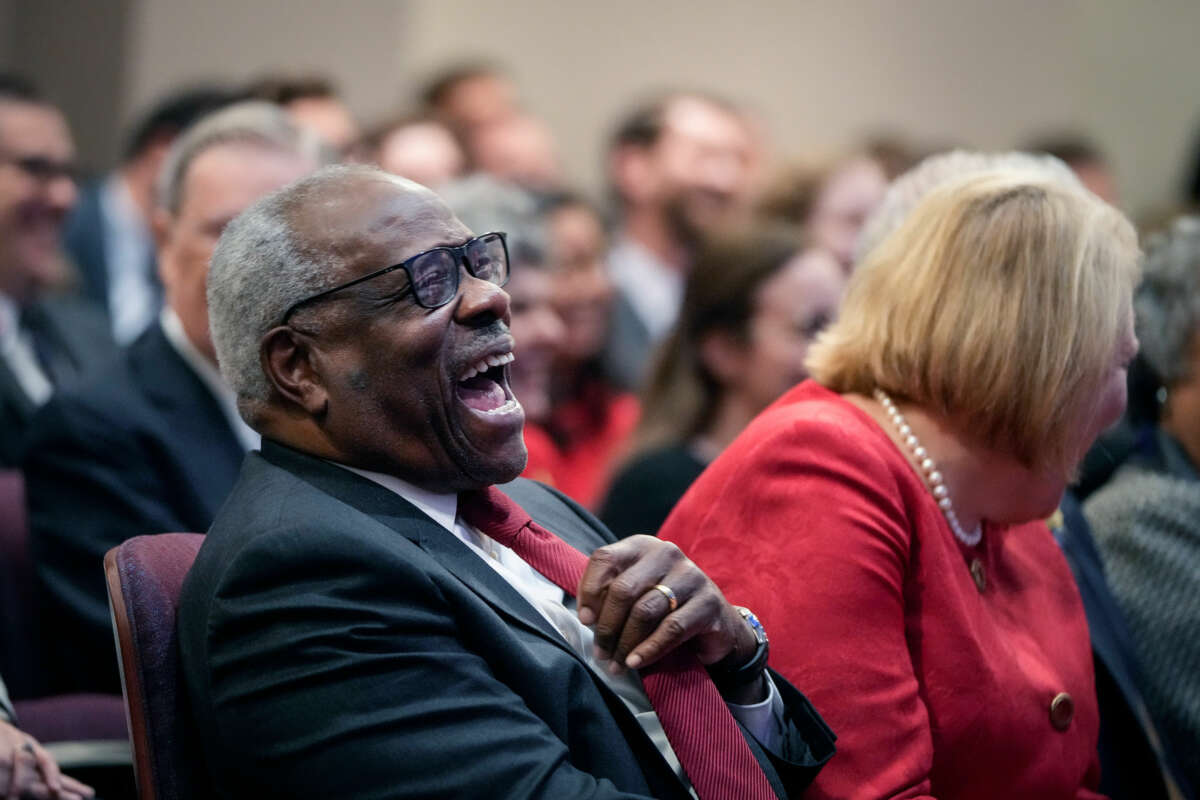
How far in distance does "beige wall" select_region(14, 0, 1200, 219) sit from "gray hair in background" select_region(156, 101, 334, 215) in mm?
2789

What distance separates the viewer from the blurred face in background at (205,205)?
2.80 meters

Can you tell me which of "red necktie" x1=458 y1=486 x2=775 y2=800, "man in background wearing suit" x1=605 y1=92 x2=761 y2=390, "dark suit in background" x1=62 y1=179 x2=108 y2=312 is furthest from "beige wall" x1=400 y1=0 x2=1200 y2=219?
"red necktie" x1=458 y1=486 x2=775 y2=800

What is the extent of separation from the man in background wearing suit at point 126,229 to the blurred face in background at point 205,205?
208cm

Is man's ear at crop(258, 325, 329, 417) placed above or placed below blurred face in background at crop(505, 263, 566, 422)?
above

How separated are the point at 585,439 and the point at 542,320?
2.14 ft

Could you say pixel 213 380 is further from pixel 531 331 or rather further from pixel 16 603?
pixel 531 331

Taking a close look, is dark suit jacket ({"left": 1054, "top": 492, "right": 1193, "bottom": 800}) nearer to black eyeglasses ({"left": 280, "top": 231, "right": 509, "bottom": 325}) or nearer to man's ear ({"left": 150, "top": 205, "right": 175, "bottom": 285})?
black eyeglasses ({"left": 280, "top": 231, "right": 509, "bottom": 325})

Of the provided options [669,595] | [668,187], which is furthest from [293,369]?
[668,187]

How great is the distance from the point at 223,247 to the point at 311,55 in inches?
167

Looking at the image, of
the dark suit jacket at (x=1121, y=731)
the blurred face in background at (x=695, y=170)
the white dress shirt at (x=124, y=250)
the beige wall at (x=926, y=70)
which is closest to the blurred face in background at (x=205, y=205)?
the dark suit jacket at (x=1121, y=731)

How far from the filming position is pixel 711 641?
5.56 feet

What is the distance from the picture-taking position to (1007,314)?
2.00 metres

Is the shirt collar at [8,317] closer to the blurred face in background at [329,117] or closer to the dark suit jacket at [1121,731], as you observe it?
the blurred face in background at [329,117]

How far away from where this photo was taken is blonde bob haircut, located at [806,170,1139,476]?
78.2 inches
